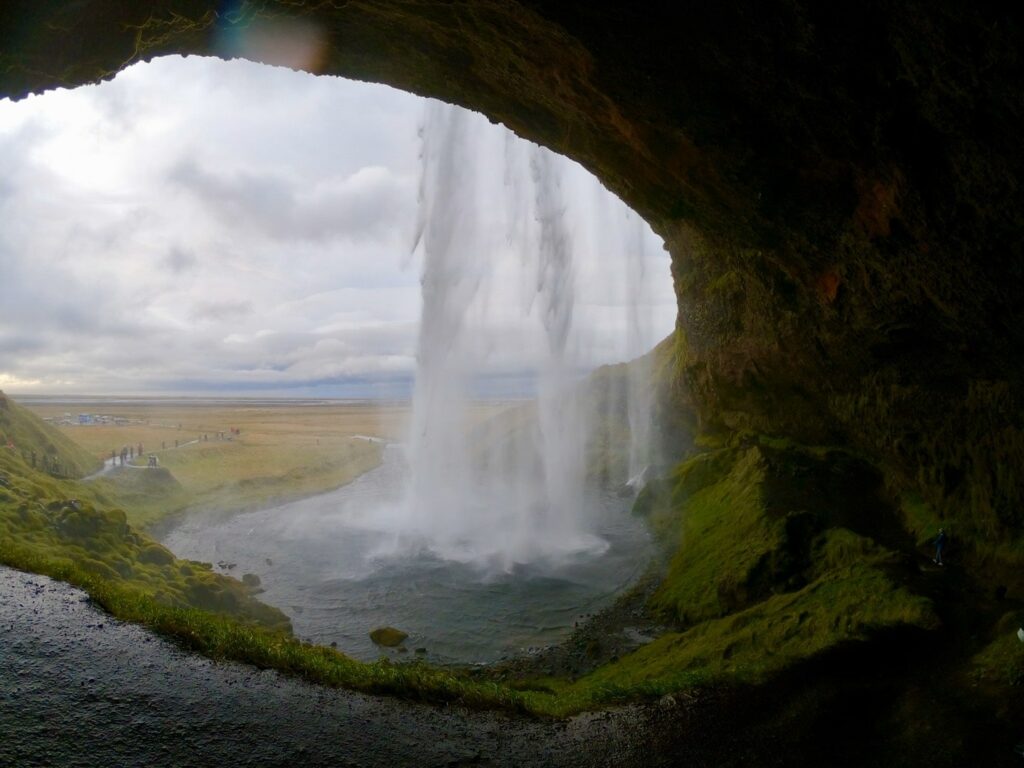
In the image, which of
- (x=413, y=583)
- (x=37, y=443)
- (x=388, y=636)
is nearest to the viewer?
(x=388, y=636)

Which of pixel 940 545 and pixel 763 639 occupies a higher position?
pixel 940 545

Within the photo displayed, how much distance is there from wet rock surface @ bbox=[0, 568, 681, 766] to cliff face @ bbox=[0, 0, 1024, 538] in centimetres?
932

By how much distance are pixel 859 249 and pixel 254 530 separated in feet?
113

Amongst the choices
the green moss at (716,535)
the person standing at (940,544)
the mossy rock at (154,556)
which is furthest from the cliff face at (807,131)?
the mossy rock at (154,556)

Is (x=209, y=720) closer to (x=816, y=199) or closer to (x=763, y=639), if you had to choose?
(x=763, y=639)

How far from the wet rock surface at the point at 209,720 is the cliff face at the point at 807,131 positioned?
9321 millimetres

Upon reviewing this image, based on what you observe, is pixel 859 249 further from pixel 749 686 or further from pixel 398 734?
pixel 398 734

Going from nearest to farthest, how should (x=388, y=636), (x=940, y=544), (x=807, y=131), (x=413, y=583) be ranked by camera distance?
(x=807, y=131) < (x=940, y=544) < (x=388, y=636) < (x=413, y=583)

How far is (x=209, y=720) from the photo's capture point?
25.5ft

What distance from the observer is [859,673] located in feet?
34.4

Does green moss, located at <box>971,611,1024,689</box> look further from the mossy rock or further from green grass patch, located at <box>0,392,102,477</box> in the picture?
green grass patch, located at <box>0,392,102,477</box>

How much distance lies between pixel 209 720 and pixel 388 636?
1069 centimetres

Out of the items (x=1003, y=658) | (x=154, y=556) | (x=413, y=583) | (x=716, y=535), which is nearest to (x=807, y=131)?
(x=1003, y=658)

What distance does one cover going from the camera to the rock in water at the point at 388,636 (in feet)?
58.0
